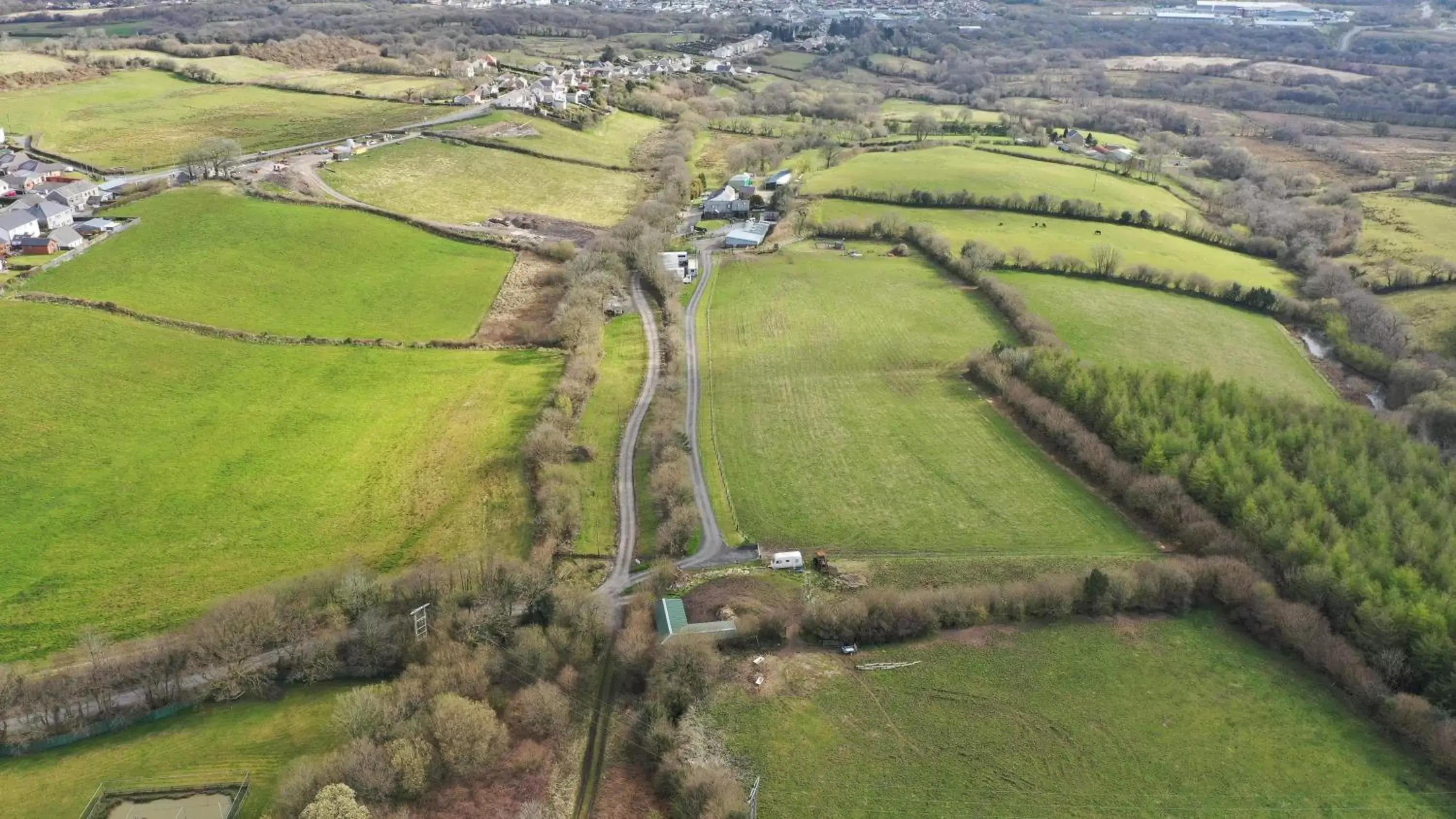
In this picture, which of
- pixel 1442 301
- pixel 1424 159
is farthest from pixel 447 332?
pixel 1424 159

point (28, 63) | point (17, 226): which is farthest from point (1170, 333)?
point (28, 63)

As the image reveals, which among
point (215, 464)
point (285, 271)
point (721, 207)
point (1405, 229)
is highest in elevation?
point (1405, 229)

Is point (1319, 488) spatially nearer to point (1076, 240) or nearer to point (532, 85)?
point (1076, 240)

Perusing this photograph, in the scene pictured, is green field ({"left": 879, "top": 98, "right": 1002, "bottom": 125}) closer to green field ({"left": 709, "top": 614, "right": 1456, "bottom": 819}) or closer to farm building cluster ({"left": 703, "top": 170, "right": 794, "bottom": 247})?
farm building cluster ({"left": 703, "top": 170, "right": 794, "bottom": 247})

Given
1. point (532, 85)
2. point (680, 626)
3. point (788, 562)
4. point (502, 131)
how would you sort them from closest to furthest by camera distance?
1. point (680, 626)
2. point (788, 562)
3. point (502, 131)
4. point (532, 85)

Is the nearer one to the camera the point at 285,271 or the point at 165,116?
the point at 285,271

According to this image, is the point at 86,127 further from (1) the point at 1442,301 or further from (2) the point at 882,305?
(1) the point at 1442,301

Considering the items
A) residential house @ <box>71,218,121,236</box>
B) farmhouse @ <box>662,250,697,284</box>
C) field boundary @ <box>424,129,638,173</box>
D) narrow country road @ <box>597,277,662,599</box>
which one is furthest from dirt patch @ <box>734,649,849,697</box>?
field boundary @ <box>424,129,638,173</box>
